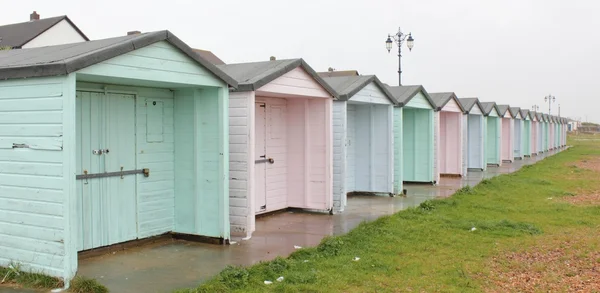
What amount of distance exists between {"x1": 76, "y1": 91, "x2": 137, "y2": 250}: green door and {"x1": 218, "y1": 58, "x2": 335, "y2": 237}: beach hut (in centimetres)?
228

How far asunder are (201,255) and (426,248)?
3.13 meters

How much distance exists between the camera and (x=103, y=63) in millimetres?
6477

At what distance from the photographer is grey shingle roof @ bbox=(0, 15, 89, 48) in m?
31.4

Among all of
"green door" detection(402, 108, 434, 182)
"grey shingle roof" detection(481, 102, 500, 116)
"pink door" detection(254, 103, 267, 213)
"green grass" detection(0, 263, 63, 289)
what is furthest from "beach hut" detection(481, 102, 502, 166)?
"green grass" detection(0, 263, 63, 289)

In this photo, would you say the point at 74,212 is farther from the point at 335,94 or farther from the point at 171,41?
the point at 335,94

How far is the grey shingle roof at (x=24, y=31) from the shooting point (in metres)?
31.4

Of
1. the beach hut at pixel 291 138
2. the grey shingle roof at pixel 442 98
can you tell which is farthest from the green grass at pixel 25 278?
the grey shingle roof at pixel 442 98

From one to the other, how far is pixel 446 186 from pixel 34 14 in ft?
105

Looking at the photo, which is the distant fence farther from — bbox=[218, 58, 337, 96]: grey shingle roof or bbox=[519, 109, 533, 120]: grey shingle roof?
bbox=[218, 58, 337, 96]: grey shingle roof

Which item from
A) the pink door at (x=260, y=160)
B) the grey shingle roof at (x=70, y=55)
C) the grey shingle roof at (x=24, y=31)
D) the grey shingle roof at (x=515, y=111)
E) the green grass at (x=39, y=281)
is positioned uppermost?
the grey shingle roof at (x=24, y=31)

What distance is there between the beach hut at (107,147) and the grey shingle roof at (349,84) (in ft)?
12.9

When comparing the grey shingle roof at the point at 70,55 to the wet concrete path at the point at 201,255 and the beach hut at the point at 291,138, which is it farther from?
the beach hut at the point at 291,138

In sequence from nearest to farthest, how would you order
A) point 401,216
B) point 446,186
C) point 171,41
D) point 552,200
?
point 171,41 → point 401,216 → point 552,200 → point 446,186

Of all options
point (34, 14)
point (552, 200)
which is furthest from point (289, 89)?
point (34, 14)
